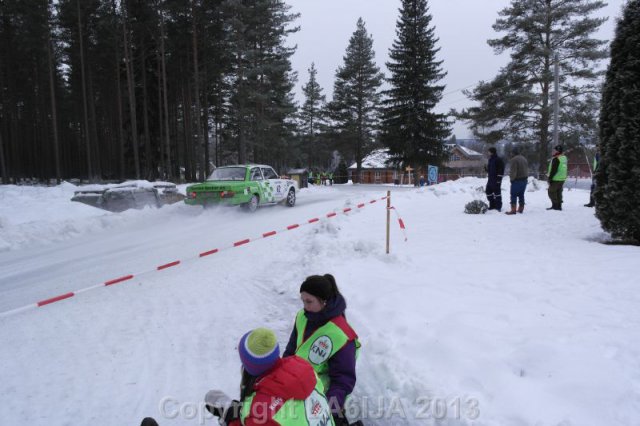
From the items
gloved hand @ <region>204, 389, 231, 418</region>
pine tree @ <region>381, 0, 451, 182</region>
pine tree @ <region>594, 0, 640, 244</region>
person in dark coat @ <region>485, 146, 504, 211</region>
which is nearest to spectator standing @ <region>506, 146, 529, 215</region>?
person in dark coat @ <region>485, 146, 504, 211</region>

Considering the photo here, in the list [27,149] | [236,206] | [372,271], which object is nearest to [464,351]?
[372,271]

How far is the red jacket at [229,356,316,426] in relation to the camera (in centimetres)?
188

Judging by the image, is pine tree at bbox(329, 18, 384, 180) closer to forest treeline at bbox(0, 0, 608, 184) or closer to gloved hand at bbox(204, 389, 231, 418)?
forest treeline at bbox(0, 0, 608, 184)

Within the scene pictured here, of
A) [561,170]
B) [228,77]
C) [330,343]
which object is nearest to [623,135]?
[561,170]

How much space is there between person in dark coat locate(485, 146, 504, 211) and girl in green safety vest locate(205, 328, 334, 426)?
32.9 ft

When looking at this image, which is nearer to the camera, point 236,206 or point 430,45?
point 236,206

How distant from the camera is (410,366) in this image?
11.1 feet

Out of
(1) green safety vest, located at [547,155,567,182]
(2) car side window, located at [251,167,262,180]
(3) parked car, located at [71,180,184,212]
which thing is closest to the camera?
(1) green safety vest, located at [547,155,567,182]

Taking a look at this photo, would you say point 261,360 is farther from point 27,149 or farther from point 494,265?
point 27,149

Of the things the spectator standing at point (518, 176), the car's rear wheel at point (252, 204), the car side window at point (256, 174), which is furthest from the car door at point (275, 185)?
the spectator standing at point (518, 176)

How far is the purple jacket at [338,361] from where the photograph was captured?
8.64 feet

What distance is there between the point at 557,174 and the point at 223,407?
33.9 feet

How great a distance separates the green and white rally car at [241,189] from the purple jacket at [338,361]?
1015 cm

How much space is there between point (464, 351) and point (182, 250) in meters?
6.69
